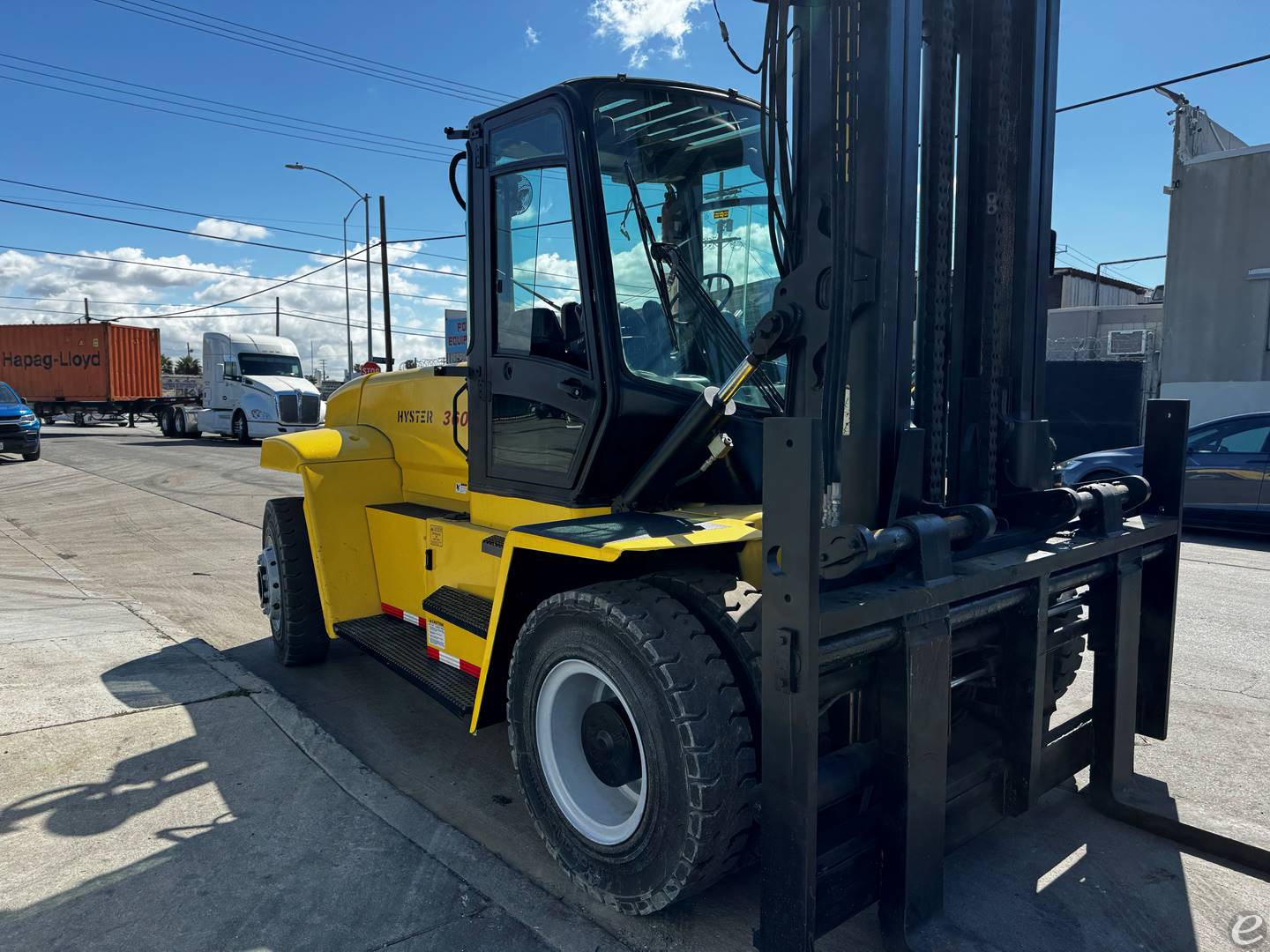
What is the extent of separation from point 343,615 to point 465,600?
4.12 feet

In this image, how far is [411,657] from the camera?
4457mm

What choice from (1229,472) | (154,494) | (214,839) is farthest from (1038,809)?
(154,494)

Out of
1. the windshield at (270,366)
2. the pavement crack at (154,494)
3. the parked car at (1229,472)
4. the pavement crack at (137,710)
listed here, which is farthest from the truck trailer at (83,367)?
the parked car at (1229,472)

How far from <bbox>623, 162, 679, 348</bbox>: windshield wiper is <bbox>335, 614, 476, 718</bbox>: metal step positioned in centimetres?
176

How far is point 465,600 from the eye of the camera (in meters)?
4.24

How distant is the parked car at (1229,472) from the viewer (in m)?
10.1

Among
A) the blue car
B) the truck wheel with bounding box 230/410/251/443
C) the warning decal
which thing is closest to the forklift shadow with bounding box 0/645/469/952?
the warning decal

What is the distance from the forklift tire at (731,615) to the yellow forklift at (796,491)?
14 millimetres

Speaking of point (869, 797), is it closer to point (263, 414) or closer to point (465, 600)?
point (465, 600)

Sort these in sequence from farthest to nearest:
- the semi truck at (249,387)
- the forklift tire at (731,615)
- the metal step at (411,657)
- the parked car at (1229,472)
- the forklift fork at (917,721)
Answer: the semi truck at (249,387)
the parked car at (1229,472)
the metal step at (411,657)
the forklift tire at (731,615)
the forklift fork at (917,721)

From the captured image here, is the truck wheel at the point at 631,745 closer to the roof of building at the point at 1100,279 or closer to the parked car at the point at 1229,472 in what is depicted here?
the parked car at the point at 1229,472

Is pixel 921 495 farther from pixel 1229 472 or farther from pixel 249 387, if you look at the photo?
pixel 249 387

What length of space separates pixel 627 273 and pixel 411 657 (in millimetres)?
2253
